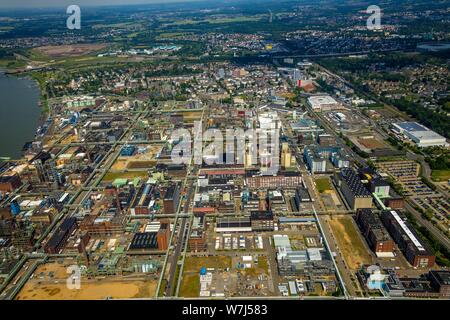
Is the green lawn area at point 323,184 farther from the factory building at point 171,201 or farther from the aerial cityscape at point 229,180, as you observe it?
the factory building at point 171,201

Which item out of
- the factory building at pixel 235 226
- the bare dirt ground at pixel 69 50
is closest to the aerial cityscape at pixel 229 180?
the factory building at pixel 235 226

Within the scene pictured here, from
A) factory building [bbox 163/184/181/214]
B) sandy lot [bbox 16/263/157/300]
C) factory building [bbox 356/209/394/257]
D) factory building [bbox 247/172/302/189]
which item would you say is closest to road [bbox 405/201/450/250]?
factory building [bbox 356/209/394/257]

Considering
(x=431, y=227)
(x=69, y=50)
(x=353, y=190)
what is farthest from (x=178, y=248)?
(x=69, y=50)

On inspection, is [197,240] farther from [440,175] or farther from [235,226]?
[440,175]

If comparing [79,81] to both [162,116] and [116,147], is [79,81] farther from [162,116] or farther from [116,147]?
[116,147]

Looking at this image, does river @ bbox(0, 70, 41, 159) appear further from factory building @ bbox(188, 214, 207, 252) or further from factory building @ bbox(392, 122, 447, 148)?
factory building @ bbox(392, 122, 447, 148)
